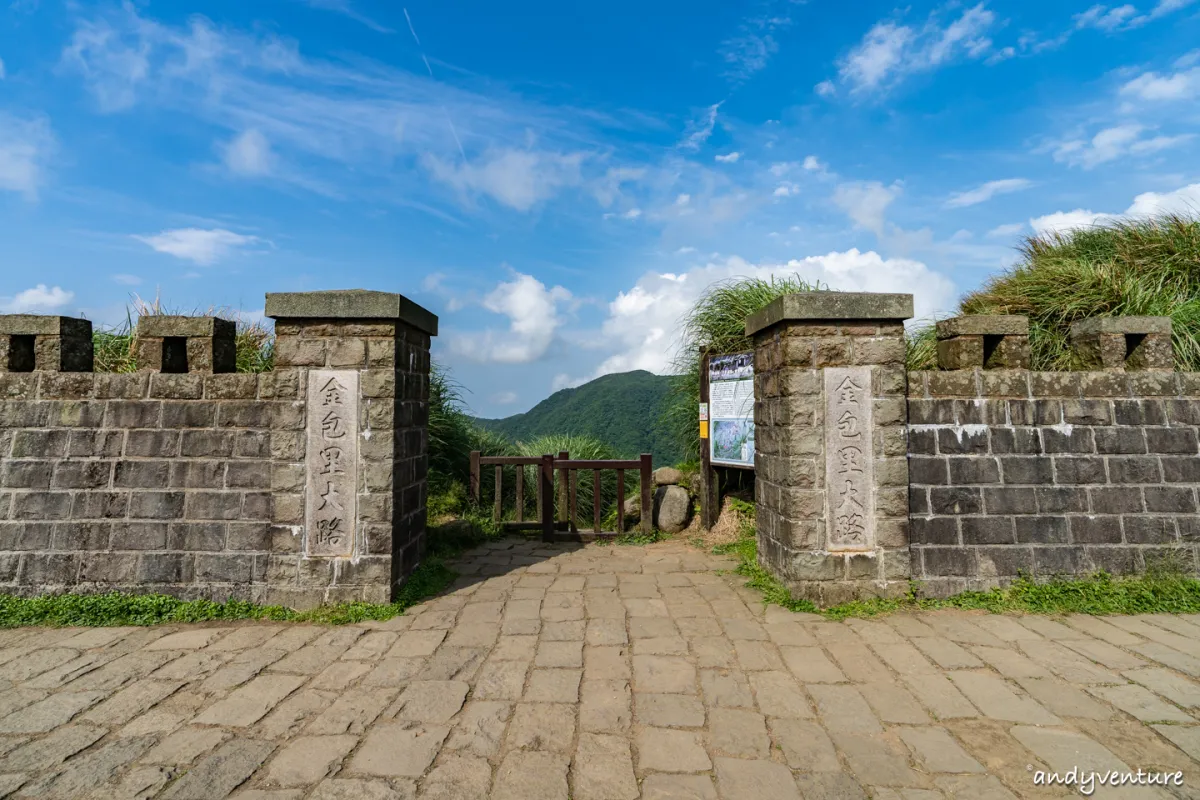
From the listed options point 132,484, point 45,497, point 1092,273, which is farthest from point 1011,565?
point 45,497

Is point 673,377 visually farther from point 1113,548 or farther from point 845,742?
point 845,742

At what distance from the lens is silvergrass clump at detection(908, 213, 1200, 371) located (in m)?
6.62

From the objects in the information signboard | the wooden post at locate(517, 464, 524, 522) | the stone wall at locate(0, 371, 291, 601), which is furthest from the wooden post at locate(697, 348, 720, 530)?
the stone wall at locate(0, 371, 291, 601)

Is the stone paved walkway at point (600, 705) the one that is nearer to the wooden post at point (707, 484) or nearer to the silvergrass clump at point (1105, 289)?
the wooden post at point (707, 484)

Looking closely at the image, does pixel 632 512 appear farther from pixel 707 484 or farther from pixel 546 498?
pixel 546 498

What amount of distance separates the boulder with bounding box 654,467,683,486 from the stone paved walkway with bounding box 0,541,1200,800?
3587 millimetres

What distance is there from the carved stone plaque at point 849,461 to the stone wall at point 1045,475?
405mm

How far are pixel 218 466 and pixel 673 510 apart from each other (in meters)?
4.98

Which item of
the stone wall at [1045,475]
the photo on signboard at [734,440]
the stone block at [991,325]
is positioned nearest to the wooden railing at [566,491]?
the photo on signboard at [734,440]

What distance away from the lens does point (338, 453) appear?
178 inches

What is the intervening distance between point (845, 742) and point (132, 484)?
206 inches

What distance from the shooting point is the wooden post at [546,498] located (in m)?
7.11

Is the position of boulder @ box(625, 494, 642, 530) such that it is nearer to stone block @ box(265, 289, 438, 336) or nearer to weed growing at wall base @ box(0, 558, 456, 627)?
weed growing at wall base @ box(0, 558, 456, 627)

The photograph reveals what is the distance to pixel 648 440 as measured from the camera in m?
17.3
